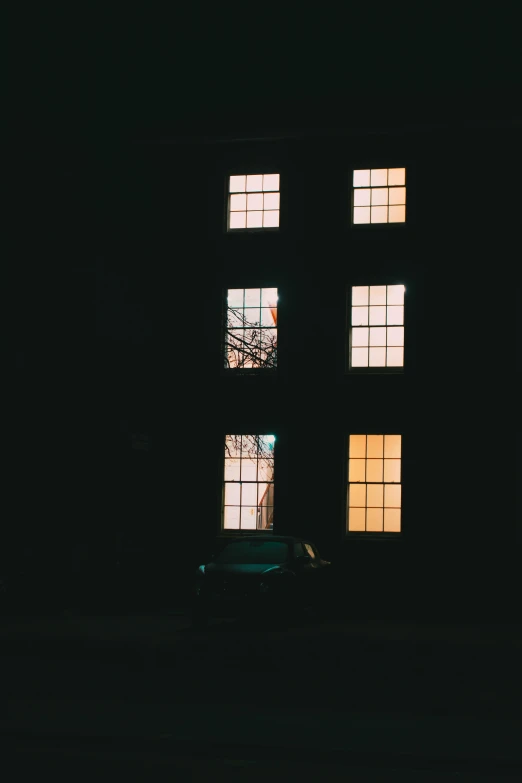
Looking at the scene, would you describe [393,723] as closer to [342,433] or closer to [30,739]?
[30,739]

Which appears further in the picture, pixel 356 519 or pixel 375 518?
pixel 356 519

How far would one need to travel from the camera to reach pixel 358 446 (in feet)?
78.9

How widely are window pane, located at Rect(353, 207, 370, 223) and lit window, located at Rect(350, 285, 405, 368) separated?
1538 mm

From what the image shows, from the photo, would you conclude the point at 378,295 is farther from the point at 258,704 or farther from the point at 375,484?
the point at 258,704

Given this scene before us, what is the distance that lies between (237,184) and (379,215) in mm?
3473

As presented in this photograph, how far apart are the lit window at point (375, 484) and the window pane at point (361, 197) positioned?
211 inches

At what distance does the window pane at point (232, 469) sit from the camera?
965 inches

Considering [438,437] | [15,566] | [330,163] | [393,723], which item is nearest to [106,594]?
[15,566]

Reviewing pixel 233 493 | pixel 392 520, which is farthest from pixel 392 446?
pixel 233 493

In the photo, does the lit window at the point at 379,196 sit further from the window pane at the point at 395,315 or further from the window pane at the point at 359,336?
the window pane at the point at 359,336

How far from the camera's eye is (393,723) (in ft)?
30.9

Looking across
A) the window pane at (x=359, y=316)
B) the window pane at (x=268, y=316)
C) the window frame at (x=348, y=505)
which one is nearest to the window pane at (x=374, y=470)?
the window frame at (x=348, y=505)

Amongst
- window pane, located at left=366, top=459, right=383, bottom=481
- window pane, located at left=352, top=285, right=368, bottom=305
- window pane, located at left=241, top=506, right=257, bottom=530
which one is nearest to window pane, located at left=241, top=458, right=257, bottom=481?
window pane, located at left=241, top=506, right=257, bottom=530

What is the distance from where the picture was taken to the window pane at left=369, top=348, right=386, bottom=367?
24.0 metres
